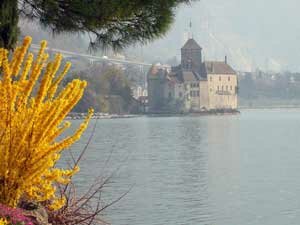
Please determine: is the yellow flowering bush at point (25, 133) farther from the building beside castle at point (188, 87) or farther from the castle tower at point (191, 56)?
the castle tower at point (191, 56)

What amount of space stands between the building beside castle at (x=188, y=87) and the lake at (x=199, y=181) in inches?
1739

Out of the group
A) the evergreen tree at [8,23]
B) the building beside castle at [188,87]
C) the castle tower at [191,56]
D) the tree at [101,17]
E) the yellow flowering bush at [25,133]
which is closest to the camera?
the yellow flowering bush at [25,133]

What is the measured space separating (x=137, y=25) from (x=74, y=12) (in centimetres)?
→ 48

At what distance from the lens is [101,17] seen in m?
4.97

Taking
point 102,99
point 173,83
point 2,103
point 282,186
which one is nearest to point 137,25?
point 2,103

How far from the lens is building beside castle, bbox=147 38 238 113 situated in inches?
3295

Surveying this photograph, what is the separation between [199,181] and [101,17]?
16.9 m

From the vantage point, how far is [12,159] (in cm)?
443

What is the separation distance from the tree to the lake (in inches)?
349

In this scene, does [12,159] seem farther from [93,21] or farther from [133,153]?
[133,153]

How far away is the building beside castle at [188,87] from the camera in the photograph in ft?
275

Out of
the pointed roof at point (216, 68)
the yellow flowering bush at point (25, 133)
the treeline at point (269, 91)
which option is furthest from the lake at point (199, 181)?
the treeline at point (269, 91)

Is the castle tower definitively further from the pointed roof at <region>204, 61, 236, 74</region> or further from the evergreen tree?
the evergreen tree

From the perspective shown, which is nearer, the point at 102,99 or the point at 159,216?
the point at 159,216
